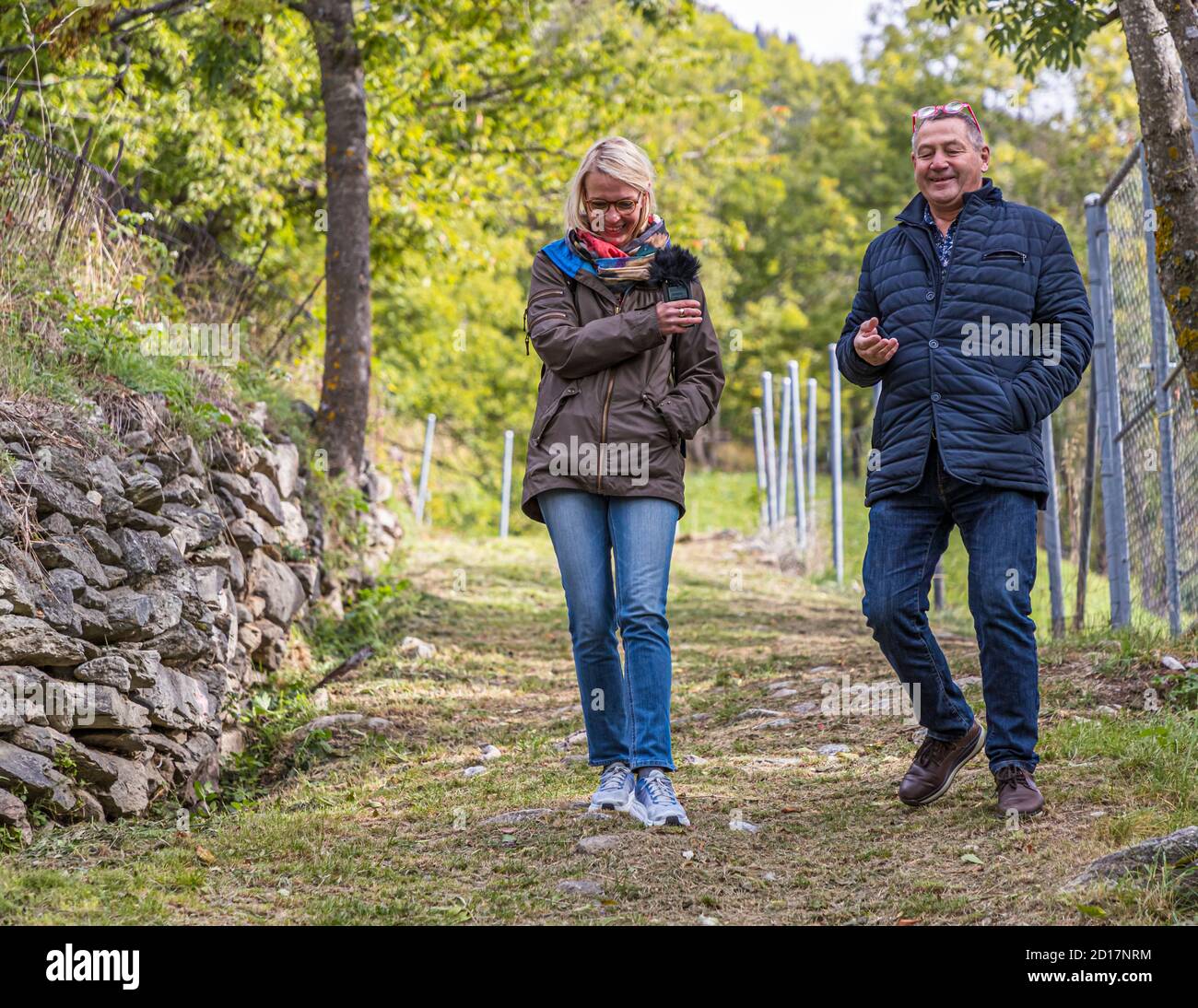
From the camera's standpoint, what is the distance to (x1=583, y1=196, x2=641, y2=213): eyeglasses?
4191 millimetres

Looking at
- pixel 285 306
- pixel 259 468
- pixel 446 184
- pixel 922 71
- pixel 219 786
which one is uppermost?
pixel 922 71

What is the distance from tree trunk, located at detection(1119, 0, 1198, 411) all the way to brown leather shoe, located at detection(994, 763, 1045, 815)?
4.93 ft

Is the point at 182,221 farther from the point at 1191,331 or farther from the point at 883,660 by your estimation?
the point at 1191,331

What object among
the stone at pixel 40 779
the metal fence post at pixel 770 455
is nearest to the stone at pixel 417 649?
the stone at pixel 40 779

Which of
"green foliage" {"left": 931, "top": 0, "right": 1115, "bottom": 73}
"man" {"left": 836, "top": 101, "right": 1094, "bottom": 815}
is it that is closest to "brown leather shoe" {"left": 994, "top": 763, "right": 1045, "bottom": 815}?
"man" {"left": 836, "top": 101, "right": 1094, "bottom": 815}

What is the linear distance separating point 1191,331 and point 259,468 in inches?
188

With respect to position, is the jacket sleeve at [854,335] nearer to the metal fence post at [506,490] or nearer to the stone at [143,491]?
the stone at [143,491]

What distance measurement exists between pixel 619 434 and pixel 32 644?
205 cm

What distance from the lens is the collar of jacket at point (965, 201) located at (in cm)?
400

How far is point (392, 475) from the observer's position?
1541cm

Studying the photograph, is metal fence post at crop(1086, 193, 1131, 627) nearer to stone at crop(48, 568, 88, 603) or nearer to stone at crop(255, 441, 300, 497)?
stone at crop(255, 441, 300, 497)

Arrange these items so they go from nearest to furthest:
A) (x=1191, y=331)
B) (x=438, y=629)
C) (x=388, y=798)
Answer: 1. (x=1191, y=331)
2. (x=388, y=798)
3. (x=438, y=629)

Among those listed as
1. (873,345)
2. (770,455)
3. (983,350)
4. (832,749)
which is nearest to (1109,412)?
(832,749)

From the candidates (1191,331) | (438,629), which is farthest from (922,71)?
(1191,331)
